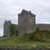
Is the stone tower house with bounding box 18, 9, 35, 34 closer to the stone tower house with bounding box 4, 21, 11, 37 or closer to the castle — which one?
the castle

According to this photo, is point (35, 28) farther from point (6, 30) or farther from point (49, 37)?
point (6, 30)

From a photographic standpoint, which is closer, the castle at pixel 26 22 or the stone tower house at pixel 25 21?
the castle at pixel 26 22

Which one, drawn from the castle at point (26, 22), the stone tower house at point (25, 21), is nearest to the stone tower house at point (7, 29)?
the castle at point (26, 22)

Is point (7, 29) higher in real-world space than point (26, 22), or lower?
lower

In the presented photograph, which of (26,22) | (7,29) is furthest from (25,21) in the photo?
(7,29)

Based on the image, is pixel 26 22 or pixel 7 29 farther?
pixel 7 29

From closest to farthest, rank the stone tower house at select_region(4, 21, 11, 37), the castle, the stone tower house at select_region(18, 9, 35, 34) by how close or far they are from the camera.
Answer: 1. the castle
2. the stone tower house at select_region(18, 9, 35, 34)
3. the stone tower house at select_region(4, 21, 11, 37)

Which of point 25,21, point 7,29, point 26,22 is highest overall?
point 25,21

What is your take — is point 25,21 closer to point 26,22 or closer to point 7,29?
point 26,22

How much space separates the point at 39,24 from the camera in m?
22.6

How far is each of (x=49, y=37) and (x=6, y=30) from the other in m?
7.26

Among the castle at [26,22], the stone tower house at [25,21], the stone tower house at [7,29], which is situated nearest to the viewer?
the castle at [26,22]

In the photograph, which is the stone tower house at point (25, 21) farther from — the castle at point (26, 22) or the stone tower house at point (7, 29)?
the stone tower house at point (7, 29)

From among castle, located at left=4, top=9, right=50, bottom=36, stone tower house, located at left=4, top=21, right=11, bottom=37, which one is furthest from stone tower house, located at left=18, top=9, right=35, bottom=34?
stone tower house, located at left=4, top=21, right=11, bottom=37
